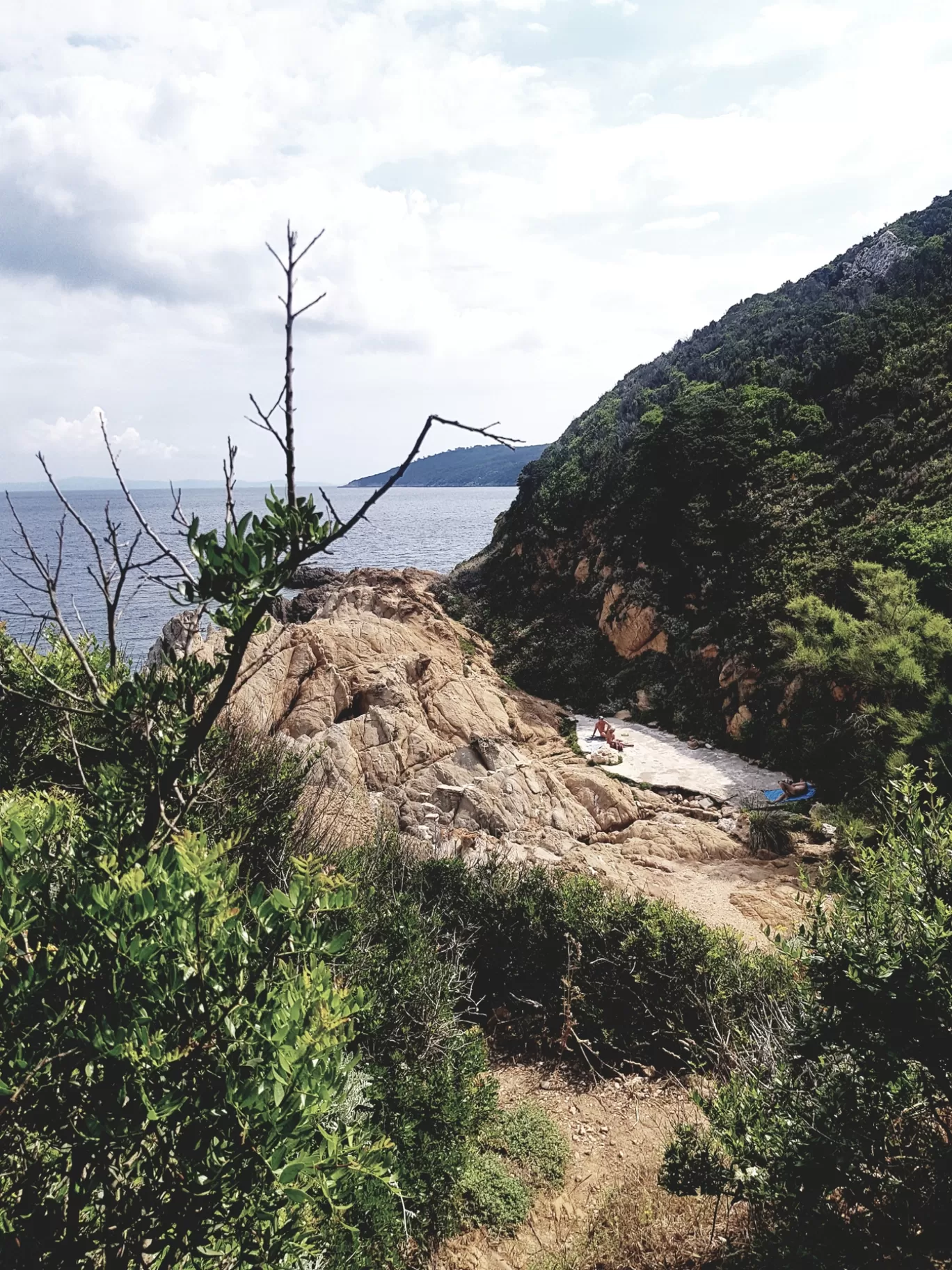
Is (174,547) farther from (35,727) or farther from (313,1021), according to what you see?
(313,1021)

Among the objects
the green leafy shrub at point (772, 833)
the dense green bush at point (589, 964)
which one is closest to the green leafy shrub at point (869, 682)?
the green leafy shrub at point (772, 833)

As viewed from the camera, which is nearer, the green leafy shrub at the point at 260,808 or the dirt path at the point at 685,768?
the green leafy shrub at the point at 260,808

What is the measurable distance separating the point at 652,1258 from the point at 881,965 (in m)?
3.29

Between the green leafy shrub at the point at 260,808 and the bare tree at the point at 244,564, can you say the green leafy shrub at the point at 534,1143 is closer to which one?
the green leafy shrub at the point at 260,808

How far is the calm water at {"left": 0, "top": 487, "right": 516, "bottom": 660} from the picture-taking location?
3041 cm

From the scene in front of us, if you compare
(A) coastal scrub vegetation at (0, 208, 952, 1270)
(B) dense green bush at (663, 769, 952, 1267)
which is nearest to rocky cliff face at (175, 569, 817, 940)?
(A) coastal scrub vegetation at (0, 208, 952, 1270)

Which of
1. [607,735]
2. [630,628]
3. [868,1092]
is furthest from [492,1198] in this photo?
[630,628]

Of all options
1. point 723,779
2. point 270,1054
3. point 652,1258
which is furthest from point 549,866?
point 270,1054

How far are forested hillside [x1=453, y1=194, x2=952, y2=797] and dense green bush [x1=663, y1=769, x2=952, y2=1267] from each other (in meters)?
10.1

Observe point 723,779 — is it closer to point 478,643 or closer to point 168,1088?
point 478,643

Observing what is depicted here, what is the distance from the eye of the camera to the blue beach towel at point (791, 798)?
15.8 meters

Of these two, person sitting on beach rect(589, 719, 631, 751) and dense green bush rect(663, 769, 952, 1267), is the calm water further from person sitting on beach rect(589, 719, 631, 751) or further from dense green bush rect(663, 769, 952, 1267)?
person sitting on beach rect(589, 719, 631, 751)

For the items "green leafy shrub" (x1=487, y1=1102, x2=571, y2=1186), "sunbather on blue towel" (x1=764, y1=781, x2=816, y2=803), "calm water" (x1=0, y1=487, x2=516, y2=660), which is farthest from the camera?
"calm water" (x1=0, y1=487, x2=516, y2=660)

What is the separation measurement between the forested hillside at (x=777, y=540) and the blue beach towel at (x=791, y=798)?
25.4 inches
